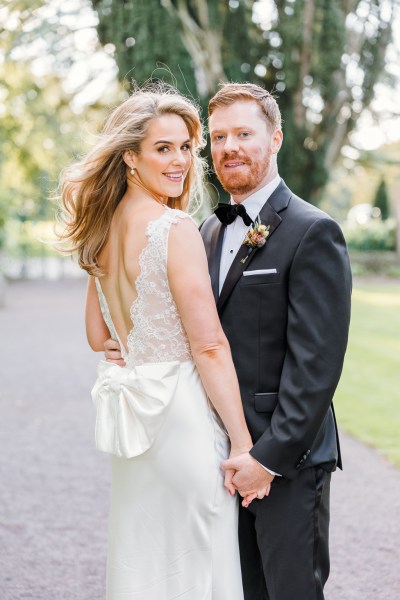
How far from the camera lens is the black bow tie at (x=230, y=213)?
2.58 metres

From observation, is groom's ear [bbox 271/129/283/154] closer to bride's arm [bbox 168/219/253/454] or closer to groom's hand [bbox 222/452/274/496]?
bride's arm [bbox 168/219/253/454]

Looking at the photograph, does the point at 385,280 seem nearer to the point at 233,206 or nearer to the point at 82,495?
the point at 82,495

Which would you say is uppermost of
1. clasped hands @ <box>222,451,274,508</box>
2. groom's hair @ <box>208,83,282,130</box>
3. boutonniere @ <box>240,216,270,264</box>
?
groom's hair @ <box>208,83,282,130</box>

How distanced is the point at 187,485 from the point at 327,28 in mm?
14168

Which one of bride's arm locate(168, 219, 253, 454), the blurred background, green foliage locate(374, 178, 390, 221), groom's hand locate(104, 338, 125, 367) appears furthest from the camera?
green foliage locate(374, 178, 390, 221)

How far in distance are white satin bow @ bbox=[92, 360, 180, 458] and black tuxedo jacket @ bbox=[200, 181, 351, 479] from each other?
269 millimetres

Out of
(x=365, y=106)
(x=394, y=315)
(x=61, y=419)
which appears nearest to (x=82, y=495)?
(x=61, y=419)

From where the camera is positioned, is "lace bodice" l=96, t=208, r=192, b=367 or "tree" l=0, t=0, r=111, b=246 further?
"tree" l=0, t=0, r=111, b=246

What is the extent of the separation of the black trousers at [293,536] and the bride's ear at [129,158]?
1.12 metres

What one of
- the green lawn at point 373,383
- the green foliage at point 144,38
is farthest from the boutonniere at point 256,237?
the green foliage at point 144,38

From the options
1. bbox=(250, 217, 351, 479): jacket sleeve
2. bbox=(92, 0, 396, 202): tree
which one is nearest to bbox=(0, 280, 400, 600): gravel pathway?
bbox=(250, 217, 351, 479): jacket sleeve

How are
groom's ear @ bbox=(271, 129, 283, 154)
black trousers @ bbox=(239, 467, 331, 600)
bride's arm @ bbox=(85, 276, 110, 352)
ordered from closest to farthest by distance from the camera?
1. black trousers @ bbox=(239, 467, 331, 600)
2. groom's ear @ bbox=(271, 129, 283, 154)
3. bride's arm @ bbox=(85, 276, 110, 352)

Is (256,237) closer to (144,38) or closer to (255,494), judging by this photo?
(255,494)

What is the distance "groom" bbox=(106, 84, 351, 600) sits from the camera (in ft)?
7.67
